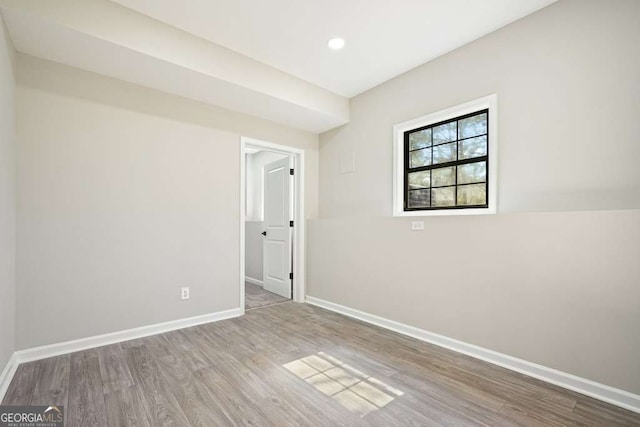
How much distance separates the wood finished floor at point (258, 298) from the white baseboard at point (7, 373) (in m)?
2.15

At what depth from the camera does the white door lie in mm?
4547

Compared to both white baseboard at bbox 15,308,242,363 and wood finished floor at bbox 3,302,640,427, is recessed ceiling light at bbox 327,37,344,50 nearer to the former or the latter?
wood finished floor at bbox 3,302,640,427

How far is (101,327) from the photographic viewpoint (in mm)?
2789

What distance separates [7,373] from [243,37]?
3.19 meters

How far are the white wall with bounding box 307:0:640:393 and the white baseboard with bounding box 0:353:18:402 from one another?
3103mm

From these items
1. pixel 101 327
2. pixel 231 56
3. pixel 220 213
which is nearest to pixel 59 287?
pixel 101 327

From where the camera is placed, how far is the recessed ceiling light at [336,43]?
9.30ft

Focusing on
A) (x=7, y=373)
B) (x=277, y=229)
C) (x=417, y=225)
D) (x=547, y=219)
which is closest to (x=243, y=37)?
(x=417, y=225)

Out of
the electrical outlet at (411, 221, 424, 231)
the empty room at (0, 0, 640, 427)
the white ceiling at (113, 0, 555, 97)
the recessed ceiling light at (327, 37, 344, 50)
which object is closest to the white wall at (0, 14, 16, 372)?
the empty room at (0, 0, 640, 427)

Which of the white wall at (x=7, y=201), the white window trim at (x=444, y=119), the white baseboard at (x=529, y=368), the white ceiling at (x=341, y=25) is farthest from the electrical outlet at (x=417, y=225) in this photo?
the white wall at (x=7, y=201)

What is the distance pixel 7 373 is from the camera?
7.00ft

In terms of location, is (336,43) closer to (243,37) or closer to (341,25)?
(341,25)

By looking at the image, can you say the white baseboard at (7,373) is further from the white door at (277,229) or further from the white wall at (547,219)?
the white wall at (547,219)

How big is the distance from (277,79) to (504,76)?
87.1 inches
